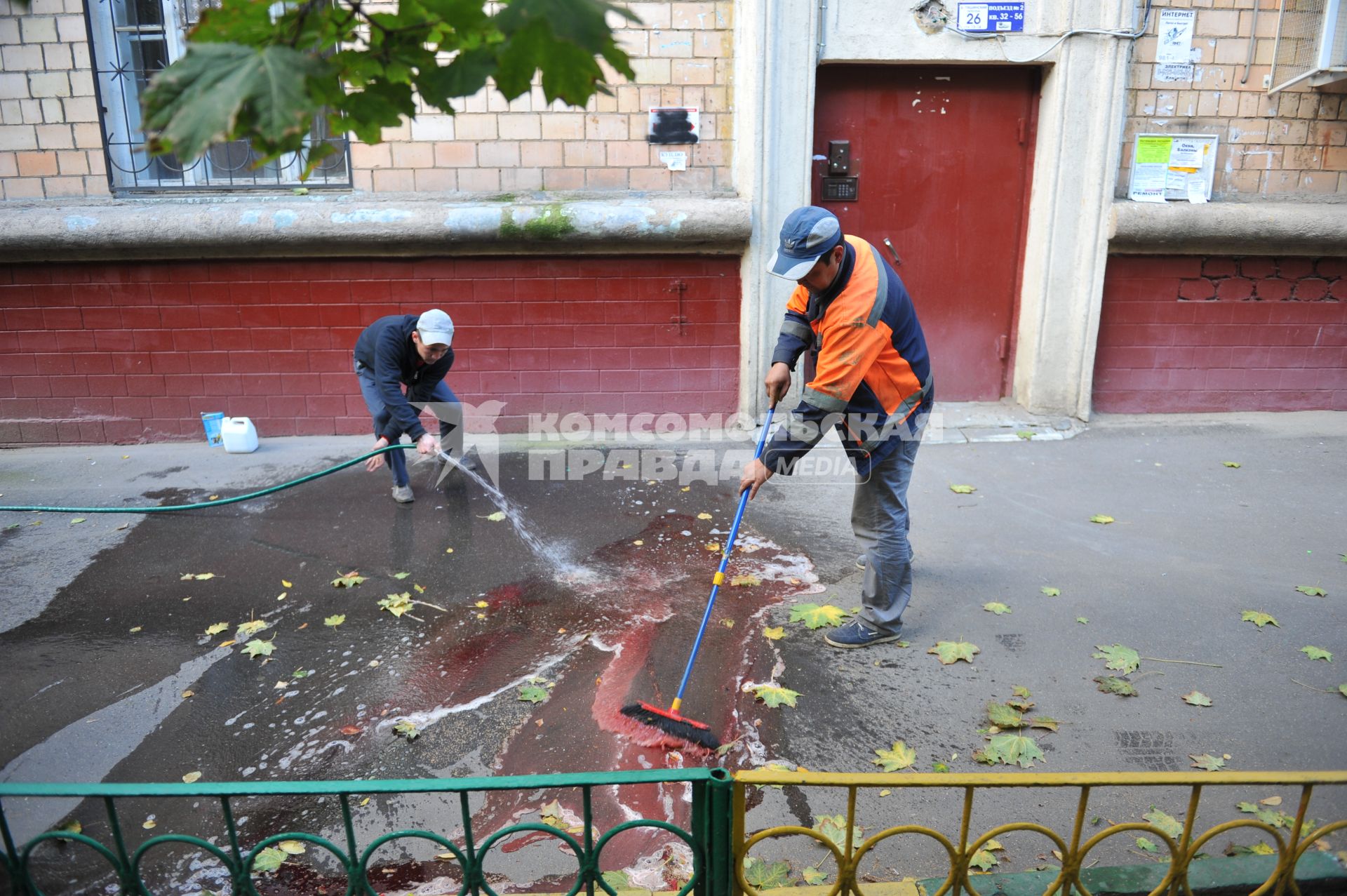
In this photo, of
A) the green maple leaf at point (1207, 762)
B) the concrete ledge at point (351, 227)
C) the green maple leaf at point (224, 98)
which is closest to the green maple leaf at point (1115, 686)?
the green maple leaf at point (1207, 762)

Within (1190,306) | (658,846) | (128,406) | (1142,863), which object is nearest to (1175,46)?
(1190,306)

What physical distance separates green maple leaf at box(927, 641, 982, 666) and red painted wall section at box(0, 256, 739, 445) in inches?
137

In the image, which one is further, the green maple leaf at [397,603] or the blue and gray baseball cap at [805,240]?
the green maple leaf at [397,603]

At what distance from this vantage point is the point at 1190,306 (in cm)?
718

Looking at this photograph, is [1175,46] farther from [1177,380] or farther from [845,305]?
[845,305]

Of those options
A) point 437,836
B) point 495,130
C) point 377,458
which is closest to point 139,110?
point 495,130

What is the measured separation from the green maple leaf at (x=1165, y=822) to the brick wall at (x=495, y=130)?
17.1 ft

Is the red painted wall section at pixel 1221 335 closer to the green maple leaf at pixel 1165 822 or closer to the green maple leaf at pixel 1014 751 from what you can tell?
the green maple leaf at pixel 1014 751

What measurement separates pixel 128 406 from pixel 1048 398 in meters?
7.30

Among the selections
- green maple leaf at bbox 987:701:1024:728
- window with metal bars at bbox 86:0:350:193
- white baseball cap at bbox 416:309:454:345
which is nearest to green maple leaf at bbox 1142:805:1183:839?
green maple leaf at bbox 987:701:1024:728

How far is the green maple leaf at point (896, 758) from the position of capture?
3.31 metres

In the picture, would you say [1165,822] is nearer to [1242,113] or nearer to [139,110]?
[1242,113]

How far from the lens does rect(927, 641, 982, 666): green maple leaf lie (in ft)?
13.2

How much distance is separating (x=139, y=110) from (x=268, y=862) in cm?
613
